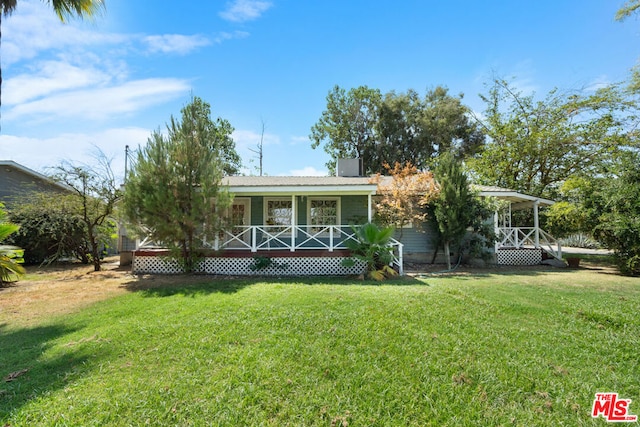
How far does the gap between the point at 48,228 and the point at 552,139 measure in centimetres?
2646

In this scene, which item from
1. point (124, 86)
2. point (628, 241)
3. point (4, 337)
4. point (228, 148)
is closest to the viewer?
point (4, 337)

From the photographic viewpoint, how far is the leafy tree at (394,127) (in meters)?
25.9

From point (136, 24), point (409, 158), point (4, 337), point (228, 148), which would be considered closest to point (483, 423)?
point (4, 337)

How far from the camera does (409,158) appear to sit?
87.9 feet

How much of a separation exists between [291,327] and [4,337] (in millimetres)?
4957

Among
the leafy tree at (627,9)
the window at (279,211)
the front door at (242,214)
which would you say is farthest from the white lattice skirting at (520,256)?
the leafy tree at (627,9)

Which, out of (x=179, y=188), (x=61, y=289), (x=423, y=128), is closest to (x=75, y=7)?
(x=179, y=188)

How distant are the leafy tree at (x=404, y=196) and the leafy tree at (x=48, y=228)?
12.5 meters

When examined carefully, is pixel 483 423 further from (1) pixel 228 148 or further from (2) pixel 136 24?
(1) pixel 228 148

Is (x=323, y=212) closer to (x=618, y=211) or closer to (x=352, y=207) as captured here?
(x=352, y=207)

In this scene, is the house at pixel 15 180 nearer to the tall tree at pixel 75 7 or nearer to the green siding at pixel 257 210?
the green siding at pixel 257 210

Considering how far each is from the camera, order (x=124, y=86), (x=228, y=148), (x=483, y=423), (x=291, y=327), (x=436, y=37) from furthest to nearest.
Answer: (x=228, y=148) < (x=436, y=37) < (x=124, y=86) < (x=291, y=327) < (x=483, y=423)

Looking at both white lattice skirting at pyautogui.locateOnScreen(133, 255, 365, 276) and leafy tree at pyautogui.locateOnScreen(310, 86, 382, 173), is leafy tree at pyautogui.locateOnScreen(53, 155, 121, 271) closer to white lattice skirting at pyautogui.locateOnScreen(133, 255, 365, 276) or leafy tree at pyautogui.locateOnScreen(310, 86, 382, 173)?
white lattice skirting at pyautogui.locateOnScreen(133, 255, 365, 276)

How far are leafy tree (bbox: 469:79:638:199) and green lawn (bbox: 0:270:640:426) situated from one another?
48.9 feet
